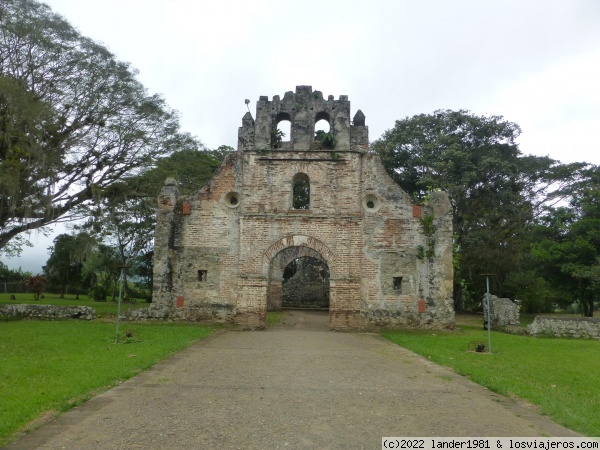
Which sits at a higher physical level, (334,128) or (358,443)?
(334,128)

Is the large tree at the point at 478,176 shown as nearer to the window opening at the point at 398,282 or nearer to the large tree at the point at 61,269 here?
the window opening at the point at 398,282

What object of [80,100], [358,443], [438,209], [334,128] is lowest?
[358,443]

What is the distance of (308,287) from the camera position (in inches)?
1328

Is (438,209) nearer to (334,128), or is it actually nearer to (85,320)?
(334,128)

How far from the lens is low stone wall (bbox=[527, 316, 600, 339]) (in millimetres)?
17125

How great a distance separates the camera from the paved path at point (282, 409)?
17.2ft

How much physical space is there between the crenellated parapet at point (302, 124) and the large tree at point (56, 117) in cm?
573

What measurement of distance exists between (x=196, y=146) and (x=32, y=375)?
18.5m

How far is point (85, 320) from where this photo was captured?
750 inches

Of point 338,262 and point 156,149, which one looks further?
point 156,149

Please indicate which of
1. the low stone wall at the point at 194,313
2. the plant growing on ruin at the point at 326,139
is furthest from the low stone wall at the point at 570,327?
the low stone wall at the point at 194,313

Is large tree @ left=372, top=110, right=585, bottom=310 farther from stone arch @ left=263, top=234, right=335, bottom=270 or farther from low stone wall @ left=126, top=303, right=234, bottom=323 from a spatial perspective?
low stone wall @ left=126, top=303, right=234, bottom=323

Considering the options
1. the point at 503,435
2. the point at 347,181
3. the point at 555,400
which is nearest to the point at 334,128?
the point at 347,181

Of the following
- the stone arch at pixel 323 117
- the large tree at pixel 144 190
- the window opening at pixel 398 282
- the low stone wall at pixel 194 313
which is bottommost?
the low stone wall at pixel 194 313
